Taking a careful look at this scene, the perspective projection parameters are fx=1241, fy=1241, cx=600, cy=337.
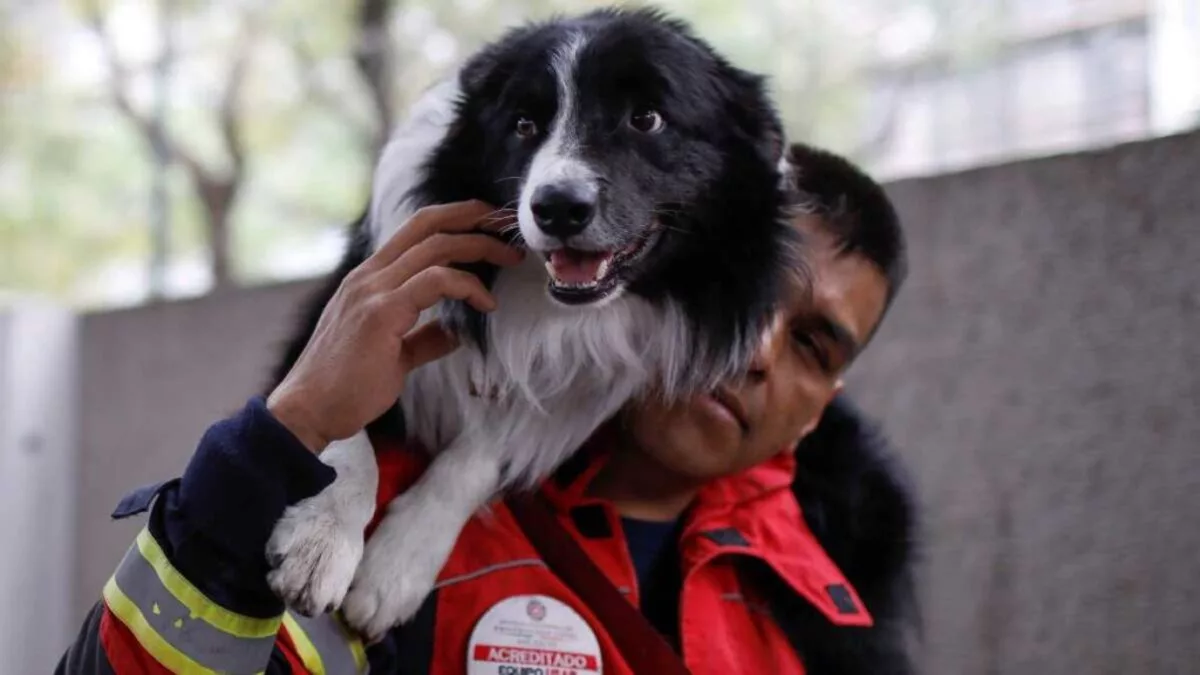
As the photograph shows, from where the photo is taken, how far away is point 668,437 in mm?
1525

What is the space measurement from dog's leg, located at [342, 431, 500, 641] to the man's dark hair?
0.56 metres

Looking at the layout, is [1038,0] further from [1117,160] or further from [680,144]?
[680,144]

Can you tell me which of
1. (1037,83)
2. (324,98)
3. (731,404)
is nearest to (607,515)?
(731,404)

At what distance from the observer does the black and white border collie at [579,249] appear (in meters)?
1.42

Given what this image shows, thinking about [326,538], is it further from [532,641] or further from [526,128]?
[526,128]

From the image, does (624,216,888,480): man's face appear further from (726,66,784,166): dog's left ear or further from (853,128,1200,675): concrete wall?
(853,128,1200,675): concrete wall

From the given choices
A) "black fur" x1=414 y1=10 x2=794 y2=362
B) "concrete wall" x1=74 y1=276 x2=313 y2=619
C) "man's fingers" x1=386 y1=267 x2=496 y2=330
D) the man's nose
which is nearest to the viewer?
"man's fingers" x1=386 y1=267 x2=496 y2=330

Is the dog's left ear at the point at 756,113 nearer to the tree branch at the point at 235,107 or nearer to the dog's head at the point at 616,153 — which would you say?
the dog's head at the point at 616,153

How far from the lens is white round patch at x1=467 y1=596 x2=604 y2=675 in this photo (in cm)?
139

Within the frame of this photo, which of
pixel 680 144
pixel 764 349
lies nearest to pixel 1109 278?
pixel 764 349

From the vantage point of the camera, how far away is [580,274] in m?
1.42

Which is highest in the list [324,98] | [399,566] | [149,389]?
[324,98]

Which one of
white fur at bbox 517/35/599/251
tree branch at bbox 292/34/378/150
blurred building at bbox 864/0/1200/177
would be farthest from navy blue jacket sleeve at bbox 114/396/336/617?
tree branch at bbox 292/34/378/150

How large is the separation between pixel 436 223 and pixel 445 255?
5 centimetres
